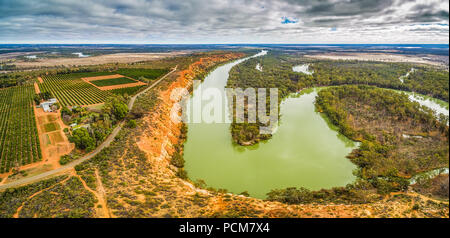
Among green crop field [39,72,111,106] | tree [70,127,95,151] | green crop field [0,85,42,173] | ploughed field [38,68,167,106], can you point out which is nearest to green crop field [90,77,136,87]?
ploughed field [38,68,167,106]

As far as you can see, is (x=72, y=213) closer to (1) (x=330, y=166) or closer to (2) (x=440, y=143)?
(2) (x=440, y=143)

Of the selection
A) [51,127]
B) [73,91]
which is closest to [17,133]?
[51,127]

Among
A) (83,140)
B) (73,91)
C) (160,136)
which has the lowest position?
(160,136)

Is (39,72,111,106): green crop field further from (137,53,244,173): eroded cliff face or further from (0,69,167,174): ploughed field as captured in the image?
(137,53,244,173): eroded cliff face

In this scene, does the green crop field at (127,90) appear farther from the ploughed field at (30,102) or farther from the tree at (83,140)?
the tree at (83,140)

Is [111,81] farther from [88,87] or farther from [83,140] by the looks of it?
A: [83,140]
